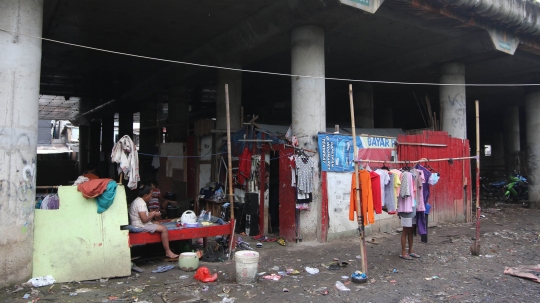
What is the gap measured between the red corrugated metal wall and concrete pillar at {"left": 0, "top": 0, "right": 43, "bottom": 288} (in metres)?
9.25

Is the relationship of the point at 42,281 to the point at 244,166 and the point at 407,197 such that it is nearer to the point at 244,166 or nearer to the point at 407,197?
the point at 244,166

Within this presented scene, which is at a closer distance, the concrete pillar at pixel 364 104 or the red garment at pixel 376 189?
the red garment at pixel 376 189

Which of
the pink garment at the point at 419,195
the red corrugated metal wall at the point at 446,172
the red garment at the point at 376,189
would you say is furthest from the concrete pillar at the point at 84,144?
the pink garment at the point at 419,195

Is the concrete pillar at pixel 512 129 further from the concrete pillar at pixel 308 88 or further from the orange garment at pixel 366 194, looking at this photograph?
the orange garment at pixel 366 194

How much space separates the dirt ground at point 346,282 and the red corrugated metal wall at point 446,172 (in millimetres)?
2715

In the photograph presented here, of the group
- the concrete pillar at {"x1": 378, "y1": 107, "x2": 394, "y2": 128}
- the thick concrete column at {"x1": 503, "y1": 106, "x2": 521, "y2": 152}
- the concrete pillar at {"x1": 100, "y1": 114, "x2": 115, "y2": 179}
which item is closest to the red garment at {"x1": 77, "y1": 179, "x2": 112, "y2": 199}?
the concrete pillar at {"x1": 378, "y1": 107, "x2": 394, "y2": 128}

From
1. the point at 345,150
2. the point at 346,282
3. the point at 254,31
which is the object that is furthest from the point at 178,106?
the point at 346,282

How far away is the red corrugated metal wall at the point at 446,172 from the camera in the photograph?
11742 millimetres

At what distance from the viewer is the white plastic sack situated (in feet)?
20.3

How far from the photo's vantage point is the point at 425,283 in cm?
655

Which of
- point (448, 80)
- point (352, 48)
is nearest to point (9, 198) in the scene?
point (352, 48)

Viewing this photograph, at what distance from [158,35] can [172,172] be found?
540 centimetres

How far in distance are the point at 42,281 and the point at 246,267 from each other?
333cm

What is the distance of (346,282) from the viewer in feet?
21.6
